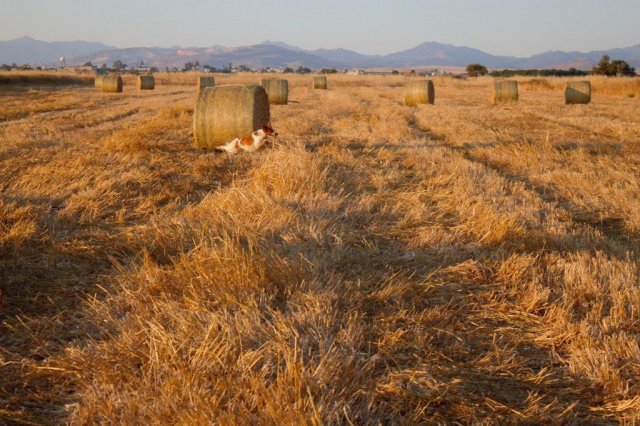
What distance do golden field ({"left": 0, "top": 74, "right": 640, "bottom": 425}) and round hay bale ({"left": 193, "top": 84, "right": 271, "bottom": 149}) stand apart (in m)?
3.41

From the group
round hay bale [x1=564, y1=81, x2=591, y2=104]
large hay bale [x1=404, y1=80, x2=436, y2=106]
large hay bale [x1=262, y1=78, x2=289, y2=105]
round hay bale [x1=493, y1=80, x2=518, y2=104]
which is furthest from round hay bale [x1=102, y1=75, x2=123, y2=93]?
round hay bale [x1=564, y1=81, x2=591, y2=104]

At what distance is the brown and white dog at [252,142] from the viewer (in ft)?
29.9

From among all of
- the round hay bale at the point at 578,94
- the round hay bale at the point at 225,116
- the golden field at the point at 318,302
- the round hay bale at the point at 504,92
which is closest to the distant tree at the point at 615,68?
the round hay bale at the point at 578,94

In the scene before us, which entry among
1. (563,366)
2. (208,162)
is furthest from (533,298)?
(208,162)

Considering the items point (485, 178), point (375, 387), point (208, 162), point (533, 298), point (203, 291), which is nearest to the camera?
point (375, 387)

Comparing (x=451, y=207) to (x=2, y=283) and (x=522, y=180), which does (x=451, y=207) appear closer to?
(x=522, y=180)

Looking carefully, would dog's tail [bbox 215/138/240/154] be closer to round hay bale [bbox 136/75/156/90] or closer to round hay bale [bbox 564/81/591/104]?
round hay bale [bbox 564/81/591/104]

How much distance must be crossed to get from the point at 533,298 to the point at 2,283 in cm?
332

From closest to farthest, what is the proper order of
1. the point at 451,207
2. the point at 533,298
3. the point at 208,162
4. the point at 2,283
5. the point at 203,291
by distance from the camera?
the point at 203,291 < the point at 533,298 < the point at 2,283 < the point at 451,207 < the point at 208,162

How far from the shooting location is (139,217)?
17.3 ft

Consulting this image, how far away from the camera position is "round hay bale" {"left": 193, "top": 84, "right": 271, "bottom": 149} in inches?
386

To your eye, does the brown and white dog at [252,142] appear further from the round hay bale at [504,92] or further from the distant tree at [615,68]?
the distant tree at [615,68]

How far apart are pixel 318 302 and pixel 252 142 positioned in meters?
6.77

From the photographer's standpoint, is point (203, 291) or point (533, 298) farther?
point (533, 298)
